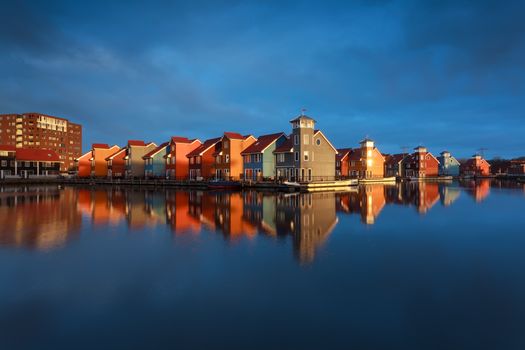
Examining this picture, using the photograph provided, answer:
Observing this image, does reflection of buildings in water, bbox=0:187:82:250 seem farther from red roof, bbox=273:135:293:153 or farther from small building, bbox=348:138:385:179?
small building, bbox=348:138:385:179

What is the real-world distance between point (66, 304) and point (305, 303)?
5.88 m

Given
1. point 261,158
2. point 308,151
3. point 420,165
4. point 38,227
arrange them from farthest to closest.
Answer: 1. point 420,165
2. point 261,158
3. point 308,151
4. point 38,227

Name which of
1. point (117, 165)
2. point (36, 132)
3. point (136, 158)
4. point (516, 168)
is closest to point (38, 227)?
point (136, 158)

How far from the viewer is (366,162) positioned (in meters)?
75.4

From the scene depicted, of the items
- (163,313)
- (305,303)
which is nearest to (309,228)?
(305,303)

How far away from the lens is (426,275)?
34.1ft

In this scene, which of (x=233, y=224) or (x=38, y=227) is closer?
(x=38, y=227)

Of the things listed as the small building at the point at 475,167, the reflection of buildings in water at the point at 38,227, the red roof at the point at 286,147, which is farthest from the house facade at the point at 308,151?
the small building at the point at 475,167

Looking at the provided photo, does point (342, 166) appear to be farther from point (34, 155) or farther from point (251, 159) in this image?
point (34, 155)

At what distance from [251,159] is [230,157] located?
12.1 feet

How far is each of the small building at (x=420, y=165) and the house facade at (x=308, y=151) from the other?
57670 millimetres

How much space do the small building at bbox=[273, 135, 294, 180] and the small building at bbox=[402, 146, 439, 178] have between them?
60.8 m

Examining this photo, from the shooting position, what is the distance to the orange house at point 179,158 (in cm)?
6675

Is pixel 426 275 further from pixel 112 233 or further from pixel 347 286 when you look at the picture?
pixel 112 233
